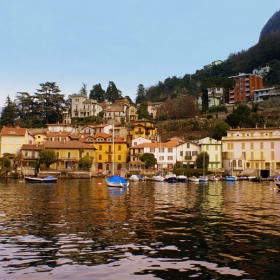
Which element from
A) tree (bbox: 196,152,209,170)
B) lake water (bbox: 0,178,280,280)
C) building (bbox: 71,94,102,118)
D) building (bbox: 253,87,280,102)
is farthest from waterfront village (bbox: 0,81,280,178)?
lake water (bbox: 0,178,280,280)

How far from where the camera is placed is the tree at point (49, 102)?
116 m

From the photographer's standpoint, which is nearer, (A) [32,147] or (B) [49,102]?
(A) [32,147]

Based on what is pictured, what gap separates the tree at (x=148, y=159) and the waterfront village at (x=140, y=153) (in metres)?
1.41

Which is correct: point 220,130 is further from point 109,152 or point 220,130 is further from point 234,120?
point 109,152

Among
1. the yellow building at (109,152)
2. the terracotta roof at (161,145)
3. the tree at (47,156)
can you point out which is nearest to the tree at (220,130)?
the terracotta roof at (161,145)

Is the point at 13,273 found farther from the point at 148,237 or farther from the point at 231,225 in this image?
the point at 231,225

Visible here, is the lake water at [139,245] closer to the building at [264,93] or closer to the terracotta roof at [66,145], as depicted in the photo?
the terracotta roof at [66,145]

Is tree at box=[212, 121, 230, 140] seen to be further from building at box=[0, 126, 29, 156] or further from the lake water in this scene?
the lake water

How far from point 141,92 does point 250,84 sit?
57548 millimetres

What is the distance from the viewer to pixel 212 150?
80.8 meters

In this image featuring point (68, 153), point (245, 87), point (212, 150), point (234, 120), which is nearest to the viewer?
point (212, 150)

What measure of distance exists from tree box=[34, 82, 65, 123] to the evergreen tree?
3340cm

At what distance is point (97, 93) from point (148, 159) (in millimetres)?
78298

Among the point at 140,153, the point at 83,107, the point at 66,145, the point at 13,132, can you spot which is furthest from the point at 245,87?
the point at 13,132
